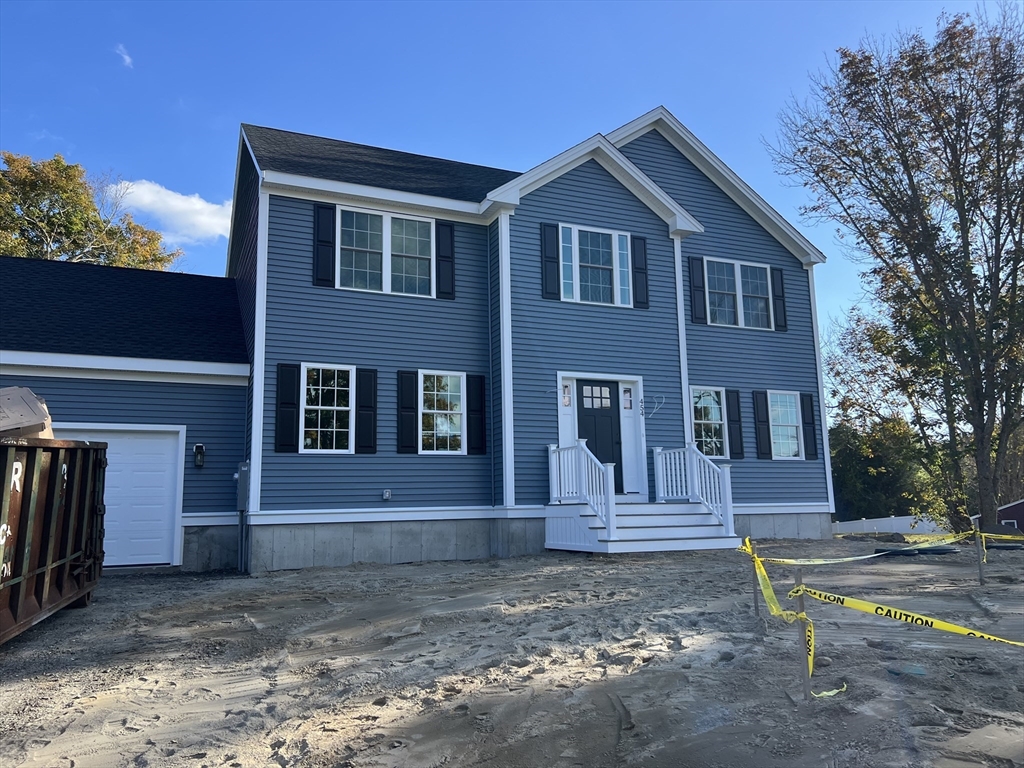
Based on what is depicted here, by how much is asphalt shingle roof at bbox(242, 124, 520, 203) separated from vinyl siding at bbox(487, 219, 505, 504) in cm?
90

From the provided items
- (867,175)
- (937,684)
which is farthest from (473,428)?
(867,175)

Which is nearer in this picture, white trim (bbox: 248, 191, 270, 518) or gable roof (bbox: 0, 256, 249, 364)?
white trim (bbox: 248, 191, 270, 518)

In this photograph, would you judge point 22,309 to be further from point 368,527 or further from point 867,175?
point 867,175

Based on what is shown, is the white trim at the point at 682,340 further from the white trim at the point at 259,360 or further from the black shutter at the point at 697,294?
the white trim at the point at 259,360

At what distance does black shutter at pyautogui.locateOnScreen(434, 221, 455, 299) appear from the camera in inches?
509

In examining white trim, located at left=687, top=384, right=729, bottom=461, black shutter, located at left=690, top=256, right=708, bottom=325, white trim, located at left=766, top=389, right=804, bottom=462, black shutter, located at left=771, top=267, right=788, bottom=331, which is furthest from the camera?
black shutter, located at left=771, top=267, right=788, bottom=331

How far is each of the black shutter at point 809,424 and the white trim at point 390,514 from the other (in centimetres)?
604

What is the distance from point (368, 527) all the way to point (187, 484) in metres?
2.88

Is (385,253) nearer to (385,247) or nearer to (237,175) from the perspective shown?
(385,247)

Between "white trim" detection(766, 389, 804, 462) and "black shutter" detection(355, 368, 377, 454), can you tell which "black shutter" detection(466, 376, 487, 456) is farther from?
"white trim" detection(766, 389, 804, 462)

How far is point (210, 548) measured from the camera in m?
11.9

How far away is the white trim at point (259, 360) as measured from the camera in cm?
1114

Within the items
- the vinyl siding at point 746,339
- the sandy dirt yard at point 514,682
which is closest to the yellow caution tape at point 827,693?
the sandy dirt yard at point 514,682

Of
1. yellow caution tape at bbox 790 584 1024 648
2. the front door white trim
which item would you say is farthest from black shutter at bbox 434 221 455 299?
yellow caution tape at bbox 790 584 1024 648
